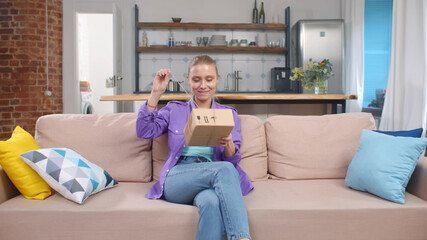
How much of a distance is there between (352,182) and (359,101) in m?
2.65

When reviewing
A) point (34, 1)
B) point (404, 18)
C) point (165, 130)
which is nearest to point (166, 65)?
point (34, 1)

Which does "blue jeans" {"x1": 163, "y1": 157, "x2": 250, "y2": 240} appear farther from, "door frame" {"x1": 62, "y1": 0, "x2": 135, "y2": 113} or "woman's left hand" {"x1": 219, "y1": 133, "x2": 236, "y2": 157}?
"door frame" {"x1": 62, "y1": 0, "x2": 135, "y2": 113}

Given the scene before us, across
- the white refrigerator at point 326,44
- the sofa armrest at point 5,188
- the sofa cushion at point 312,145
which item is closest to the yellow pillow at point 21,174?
the sofa armrest at point 5,188

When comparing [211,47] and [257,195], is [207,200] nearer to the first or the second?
[257,195]

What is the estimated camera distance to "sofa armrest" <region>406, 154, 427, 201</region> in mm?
1675

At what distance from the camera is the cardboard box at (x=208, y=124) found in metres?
1.36

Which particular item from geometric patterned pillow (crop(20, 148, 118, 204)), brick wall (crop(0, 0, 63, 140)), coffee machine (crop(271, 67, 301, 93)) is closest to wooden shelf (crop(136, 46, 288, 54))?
coffee machine (crop(271, 67, 301, 93))

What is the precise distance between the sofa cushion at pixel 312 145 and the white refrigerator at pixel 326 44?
2.72m

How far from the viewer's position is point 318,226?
1.50 meters

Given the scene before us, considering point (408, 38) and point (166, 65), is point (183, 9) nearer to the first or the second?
point (166, 65)

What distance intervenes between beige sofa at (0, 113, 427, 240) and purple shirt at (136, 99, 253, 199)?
3.1 inches

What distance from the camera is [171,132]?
1.75 m

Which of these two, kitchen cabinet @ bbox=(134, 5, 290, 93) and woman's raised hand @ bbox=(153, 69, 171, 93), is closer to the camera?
woman's raised hand @ bbox=(153, 69, 171, 93)

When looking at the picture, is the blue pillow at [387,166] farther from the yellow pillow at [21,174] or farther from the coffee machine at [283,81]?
the coffee machine at [283,81]
